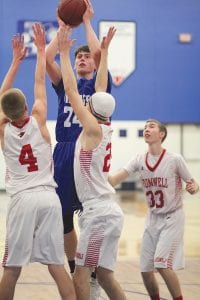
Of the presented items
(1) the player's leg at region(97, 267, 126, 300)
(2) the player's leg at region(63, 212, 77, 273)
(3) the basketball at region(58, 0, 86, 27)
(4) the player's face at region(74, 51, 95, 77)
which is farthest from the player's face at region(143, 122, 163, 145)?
(1) the player's leg at region(97, 267, 126, 300)

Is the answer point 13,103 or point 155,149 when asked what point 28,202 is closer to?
point 13,103

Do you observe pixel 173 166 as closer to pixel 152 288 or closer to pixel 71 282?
pixel 152 288

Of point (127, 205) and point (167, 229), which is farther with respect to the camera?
point (127, 205)

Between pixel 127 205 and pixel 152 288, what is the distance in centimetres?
753

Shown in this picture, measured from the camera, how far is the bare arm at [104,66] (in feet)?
16.1

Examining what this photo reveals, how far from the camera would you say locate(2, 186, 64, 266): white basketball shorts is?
454cm

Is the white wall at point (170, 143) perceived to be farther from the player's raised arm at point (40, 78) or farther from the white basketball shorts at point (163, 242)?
the player's raised arm at point (40, 78)

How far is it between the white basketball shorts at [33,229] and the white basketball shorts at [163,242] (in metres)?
1.07

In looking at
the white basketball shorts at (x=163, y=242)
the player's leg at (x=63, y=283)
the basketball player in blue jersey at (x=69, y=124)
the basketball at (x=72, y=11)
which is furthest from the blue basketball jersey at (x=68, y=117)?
the player's leg at (x=63, y=283)

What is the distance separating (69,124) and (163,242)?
4.01 feet

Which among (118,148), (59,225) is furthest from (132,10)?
(59,225)

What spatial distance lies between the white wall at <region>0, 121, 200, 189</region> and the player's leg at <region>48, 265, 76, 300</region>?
36.3 feet

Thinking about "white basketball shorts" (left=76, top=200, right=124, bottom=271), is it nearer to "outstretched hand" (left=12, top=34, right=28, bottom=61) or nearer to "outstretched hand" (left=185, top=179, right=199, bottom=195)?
"outstretched hand" (left=185, top=179, right=199, bottom=195)

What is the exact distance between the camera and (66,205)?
536 centimetres
